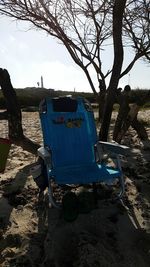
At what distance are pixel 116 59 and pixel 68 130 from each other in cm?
220

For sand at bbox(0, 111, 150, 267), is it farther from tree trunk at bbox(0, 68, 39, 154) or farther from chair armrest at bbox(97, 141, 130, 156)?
tree trunk at bbox(0, 68, 39, 154)

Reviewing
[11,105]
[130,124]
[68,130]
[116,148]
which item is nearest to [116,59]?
[130,124]

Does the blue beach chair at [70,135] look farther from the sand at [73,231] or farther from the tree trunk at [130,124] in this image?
the tree trunk at [130,124]

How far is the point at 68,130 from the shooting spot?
17.9ft

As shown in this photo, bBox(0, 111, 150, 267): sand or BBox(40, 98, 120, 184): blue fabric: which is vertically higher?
BBox(40, 98, 120, 184): blue fabric

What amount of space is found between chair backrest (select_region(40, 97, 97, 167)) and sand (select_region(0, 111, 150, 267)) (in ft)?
1.89

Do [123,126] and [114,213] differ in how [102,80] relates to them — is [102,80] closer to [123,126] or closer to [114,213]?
[123,126]

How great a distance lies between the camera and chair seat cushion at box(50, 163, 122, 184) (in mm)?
4488

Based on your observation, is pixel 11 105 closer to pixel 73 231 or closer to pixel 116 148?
pixel 116 148

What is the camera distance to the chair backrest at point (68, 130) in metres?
5.33

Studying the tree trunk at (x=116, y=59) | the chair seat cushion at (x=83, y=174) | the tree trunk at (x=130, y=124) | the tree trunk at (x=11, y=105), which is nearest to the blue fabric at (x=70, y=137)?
the chair seat cushion at (x=83, y=174)

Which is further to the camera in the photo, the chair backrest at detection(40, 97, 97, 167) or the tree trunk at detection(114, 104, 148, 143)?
the tree trunk at detection(114, 104, 148, 143)

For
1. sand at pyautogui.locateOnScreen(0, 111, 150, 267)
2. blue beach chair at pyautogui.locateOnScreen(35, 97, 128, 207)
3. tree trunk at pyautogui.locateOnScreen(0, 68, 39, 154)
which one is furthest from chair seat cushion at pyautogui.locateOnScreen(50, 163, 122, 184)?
tree trunk at pyautogui.locateOnScreen(0, 68, 39, 154)

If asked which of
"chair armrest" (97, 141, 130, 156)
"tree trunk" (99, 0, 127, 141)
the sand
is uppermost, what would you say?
→ "tree trunk" (99, 0, 127, 141)
